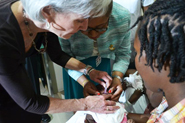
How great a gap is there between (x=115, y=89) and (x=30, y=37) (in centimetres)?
66

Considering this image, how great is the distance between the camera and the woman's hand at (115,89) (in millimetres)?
1157

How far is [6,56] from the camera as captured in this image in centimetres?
73

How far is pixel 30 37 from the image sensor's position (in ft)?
3.08

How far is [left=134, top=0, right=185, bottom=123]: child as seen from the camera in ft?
1.72

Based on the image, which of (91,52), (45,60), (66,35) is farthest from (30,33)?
(45,60)

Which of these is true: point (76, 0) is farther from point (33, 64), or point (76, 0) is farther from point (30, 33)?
point (33, 64)

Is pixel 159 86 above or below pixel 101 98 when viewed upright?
above

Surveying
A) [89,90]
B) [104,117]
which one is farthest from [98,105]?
[89,90]

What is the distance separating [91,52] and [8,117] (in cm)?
66

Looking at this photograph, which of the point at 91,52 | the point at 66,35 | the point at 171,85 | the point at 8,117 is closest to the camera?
the point at 171,85

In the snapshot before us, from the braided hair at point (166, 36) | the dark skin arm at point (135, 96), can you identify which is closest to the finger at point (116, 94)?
the dark skin arm at point (135, 96)

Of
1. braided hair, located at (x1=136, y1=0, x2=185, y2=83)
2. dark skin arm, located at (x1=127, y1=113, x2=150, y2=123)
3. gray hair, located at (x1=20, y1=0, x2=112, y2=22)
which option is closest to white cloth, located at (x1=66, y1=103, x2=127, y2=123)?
dark skin arm, located at (x1=127, y1=113, x2=150, y2=123)

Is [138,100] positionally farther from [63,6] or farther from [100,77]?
[63,6]

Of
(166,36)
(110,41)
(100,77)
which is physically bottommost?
(100,77)
